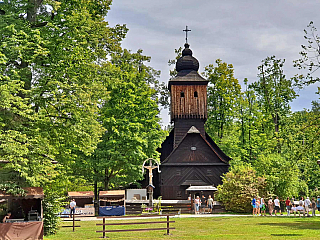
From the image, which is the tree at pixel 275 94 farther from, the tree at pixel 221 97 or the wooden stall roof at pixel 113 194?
the wooden stall roof at pixel 113 194

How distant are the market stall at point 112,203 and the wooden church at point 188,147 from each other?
10.9m

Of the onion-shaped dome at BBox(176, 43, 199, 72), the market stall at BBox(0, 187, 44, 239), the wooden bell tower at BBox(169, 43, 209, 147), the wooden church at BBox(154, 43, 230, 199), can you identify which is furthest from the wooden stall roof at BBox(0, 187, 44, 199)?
the onion-shaped dome at BBox(176, 43, 199, 72)

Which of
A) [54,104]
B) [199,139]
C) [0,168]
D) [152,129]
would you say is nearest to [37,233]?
[0,168]

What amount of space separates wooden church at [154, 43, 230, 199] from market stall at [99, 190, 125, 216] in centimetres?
1087

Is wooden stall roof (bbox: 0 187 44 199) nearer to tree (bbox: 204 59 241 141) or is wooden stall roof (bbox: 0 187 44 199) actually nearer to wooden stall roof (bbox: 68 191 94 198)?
wooden stall roof (bbox: 68 191 94 198)

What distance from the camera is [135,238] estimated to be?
63.8 feet

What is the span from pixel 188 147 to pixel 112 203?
13918 mm

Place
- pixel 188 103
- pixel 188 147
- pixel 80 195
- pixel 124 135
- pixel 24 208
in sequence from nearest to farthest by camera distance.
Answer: pixel 24 208, pixel 124 135, pixel 80 195, pixel 188 147, pixel 188 103

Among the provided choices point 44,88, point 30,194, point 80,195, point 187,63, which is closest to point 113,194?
point 80,195

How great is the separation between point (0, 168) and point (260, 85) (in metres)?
41.6

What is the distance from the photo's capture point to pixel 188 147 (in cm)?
4969

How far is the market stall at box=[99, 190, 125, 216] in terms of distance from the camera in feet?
117

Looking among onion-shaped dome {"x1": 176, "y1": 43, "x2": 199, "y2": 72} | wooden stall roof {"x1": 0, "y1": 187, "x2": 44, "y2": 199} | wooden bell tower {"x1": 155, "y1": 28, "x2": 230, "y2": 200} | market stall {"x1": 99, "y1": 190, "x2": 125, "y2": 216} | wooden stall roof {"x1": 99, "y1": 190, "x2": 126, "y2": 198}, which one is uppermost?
onion-shaped dome {"x1": 176, "y1": 43, "x2": 199, "y2": 72}

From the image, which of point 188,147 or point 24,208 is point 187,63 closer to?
point 188,147
